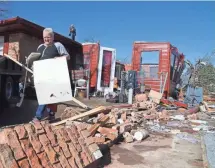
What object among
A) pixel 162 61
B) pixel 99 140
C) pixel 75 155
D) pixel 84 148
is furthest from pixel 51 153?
pixel 162 61

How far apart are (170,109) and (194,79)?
31.7 ft

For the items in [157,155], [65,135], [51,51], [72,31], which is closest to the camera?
[65,135]

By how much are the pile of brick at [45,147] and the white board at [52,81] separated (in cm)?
93

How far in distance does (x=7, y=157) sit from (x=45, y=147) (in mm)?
511

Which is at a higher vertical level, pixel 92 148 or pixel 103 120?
pixel 103 120

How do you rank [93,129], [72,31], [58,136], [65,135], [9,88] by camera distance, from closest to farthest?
[58,136], [65,135], [93,129], [9,88], [72,31]

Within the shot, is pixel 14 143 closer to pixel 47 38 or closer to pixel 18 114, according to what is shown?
pixel 47 38

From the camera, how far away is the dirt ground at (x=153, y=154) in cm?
359

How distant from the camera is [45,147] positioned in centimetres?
281

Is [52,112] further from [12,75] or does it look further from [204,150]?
[204,150]

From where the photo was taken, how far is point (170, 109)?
961cm

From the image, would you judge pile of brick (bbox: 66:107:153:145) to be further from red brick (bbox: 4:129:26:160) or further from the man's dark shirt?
red brick (bbox: 4:129:26:160)

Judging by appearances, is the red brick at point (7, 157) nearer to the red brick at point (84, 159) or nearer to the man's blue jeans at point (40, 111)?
the red brick at point (84, 159)

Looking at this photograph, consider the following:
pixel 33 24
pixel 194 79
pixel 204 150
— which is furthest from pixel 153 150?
pixel 194 79
